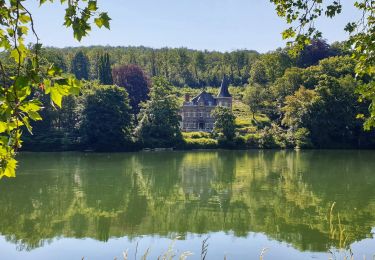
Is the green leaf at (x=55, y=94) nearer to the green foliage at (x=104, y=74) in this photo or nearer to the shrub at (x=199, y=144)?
the shrub at (x=199, y=144)

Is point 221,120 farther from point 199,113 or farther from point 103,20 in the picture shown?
point 103,20

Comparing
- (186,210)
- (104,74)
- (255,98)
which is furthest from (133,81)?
(186,210)

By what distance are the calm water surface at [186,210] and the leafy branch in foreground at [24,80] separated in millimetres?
3455

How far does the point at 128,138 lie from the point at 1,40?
168 feet

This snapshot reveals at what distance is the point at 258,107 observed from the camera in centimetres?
7119

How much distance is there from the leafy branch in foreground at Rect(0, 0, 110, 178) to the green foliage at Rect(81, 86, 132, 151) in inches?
1958

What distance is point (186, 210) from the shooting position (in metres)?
20.5

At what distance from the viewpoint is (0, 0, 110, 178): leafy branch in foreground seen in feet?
7.12

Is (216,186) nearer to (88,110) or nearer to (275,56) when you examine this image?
(88,110)

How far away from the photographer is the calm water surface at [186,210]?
14844 mm

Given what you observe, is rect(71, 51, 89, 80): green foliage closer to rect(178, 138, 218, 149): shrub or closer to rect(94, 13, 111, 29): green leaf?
rect(178, 138, 218, 149): shrub

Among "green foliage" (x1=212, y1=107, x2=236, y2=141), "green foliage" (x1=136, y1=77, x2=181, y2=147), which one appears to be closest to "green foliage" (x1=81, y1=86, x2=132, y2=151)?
"green foliage" (x1=136, y1=77, x2=181, y2=147)

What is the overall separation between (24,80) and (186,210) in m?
18.8

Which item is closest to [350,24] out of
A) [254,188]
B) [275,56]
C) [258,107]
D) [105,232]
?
[105,232]
